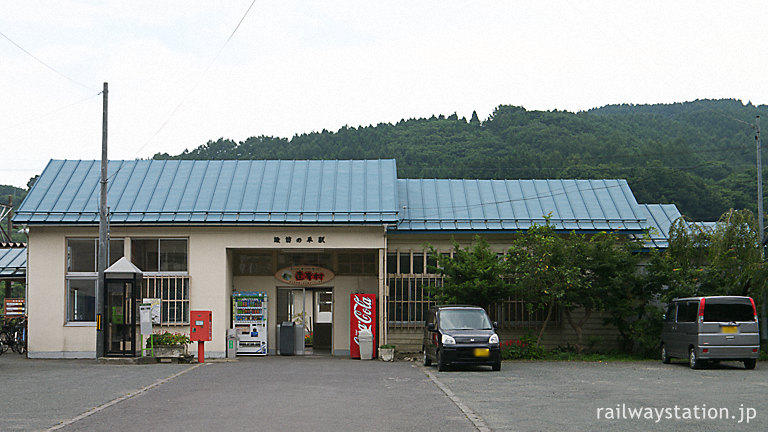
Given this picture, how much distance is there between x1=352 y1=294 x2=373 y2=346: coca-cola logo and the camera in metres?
24.0

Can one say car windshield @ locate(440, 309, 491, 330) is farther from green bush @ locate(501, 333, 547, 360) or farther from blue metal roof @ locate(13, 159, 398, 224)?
blue metal roof @ locate(13, 159, 398, 224)

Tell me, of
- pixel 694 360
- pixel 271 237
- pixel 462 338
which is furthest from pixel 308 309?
pixel 694 360

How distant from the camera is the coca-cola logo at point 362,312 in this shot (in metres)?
24.0

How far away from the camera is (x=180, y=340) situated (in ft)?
72.1

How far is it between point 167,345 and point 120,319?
4.92 feet

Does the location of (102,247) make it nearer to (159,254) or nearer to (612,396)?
(159,254)

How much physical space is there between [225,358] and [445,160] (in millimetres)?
34387

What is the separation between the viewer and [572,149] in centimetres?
5516

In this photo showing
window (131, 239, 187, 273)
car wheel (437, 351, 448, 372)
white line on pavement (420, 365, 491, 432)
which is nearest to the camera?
white line on pavement (420, 365, 491, 432)

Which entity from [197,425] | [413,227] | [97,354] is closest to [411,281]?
[413,227]

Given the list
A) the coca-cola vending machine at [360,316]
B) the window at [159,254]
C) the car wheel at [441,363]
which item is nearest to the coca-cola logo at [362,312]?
the coca-cola vending machine at [360,316]

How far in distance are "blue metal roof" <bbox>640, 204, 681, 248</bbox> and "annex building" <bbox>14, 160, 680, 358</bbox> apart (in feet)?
0.43

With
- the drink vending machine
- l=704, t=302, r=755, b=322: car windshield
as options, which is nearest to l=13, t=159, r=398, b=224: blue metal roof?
the drink vending machine

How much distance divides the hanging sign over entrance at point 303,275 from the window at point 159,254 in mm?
3344
